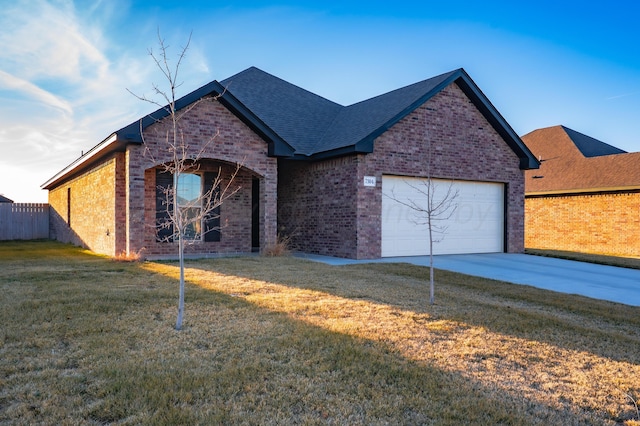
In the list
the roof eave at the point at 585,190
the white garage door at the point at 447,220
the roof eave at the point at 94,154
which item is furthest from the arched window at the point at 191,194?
the roof eave at the point at 585,190

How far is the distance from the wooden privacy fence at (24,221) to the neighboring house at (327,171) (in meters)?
8.44

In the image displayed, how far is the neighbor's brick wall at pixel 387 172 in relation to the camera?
13.7 metres

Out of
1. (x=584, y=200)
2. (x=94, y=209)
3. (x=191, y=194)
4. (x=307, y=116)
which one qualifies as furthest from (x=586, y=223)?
(x=94, y=209)

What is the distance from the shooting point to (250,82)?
19.1 m

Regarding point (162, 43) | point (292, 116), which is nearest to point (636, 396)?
point (162, 43)

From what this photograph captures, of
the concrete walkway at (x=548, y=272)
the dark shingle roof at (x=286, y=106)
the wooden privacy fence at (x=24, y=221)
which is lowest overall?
the concrete walkway at (x=548, y=272)

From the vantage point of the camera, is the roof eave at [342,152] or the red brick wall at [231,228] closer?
the roof eave at [342,152]

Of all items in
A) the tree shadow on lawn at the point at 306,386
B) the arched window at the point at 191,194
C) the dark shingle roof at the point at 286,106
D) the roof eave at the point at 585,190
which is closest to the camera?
the tree shadow on lawn at the point at 306,386

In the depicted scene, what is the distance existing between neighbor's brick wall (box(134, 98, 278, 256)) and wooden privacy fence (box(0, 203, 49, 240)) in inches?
594

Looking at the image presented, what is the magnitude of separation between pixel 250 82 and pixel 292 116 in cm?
292

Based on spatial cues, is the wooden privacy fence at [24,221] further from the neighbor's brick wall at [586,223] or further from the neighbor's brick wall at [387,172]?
the neighbor's brick wall at [586,223]

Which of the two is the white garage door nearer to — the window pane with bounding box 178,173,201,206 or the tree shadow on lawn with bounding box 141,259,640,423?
the tree shadow on lawn with bounding box 141,259,640,423

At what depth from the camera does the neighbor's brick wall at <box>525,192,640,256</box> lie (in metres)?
19.0

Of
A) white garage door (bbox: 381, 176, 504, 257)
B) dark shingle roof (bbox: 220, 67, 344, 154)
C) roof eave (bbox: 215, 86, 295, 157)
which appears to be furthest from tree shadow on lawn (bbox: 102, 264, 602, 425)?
dark shingle roof (bbox: 220, 67, 344, 154)
